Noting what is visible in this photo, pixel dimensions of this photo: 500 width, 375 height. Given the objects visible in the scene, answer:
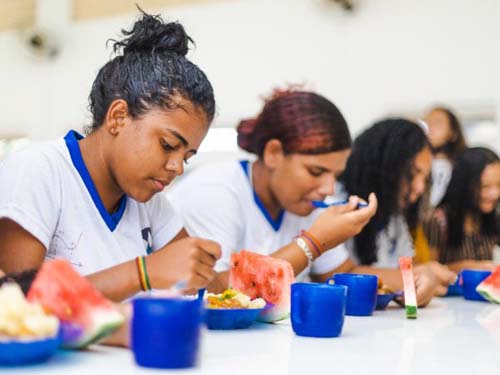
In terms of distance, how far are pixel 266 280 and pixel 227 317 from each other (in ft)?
Result: 0.64

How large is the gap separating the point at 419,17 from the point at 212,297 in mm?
3999

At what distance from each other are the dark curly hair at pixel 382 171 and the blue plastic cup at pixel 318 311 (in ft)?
4.00

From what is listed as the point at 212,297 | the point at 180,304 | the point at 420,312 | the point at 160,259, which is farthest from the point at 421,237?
the point at 180,304

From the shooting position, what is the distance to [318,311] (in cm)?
113

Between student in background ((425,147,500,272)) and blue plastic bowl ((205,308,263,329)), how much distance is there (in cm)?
171

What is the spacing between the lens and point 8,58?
22.0 ft

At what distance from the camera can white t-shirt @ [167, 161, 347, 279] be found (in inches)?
75.2

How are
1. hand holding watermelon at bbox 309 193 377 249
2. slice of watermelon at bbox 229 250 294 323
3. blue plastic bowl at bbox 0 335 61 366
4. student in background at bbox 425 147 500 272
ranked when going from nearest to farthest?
blue plastic bowl at bbox 0 335 61 366 → slice of watermelon at bbox 229 250 294 323 → hand holding watermelon at bbox 309 193 377 249 → student in background at bbox 425 147 500 272

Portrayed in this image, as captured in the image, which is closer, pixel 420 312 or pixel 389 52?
pixel 420 312

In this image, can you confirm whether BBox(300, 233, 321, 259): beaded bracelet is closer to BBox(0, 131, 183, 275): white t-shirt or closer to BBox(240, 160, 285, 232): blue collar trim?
BBox(240, 160, 285, 232): blue collar trim

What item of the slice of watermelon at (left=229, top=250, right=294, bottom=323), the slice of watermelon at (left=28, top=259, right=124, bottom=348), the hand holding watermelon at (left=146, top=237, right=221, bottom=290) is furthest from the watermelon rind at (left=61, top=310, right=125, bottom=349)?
the slice of watermelon at (left=229, top=250, right=294, bottom=323)

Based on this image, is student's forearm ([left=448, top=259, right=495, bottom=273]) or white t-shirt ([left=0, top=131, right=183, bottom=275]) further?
student's forearm ([left=448, top=259, right=495, bottom=273])

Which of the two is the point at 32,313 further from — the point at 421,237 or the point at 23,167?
the point at 421,237

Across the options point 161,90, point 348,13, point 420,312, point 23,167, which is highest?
point 348,13
